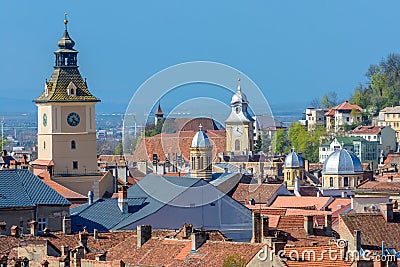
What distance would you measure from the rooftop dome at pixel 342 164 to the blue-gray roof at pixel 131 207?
146ft

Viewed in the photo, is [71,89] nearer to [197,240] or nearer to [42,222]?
[42,222]

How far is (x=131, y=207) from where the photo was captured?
225ft

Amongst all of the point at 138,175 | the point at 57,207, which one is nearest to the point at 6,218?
the point at 57,207

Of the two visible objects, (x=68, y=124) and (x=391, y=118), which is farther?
(x=391, y=118)

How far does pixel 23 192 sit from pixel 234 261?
26.7 metres

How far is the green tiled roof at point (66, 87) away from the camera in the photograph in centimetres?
9694

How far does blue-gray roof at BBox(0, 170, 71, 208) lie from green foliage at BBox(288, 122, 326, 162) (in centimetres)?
11307

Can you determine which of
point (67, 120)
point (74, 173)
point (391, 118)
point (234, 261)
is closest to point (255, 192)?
point (74, 173)

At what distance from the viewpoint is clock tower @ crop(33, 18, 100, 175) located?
9706cm

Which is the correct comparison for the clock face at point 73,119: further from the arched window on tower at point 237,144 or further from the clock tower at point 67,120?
the arched window on tower at point 237,144

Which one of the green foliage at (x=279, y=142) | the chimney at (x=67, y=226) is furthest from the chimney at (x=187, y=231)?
the green foliage at (x=279, y=142)

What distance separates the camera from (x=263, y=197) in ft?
314

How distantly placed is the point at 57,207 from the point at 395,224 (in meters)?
18.9

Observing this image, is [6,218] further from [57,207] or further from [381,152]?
[381,152]
